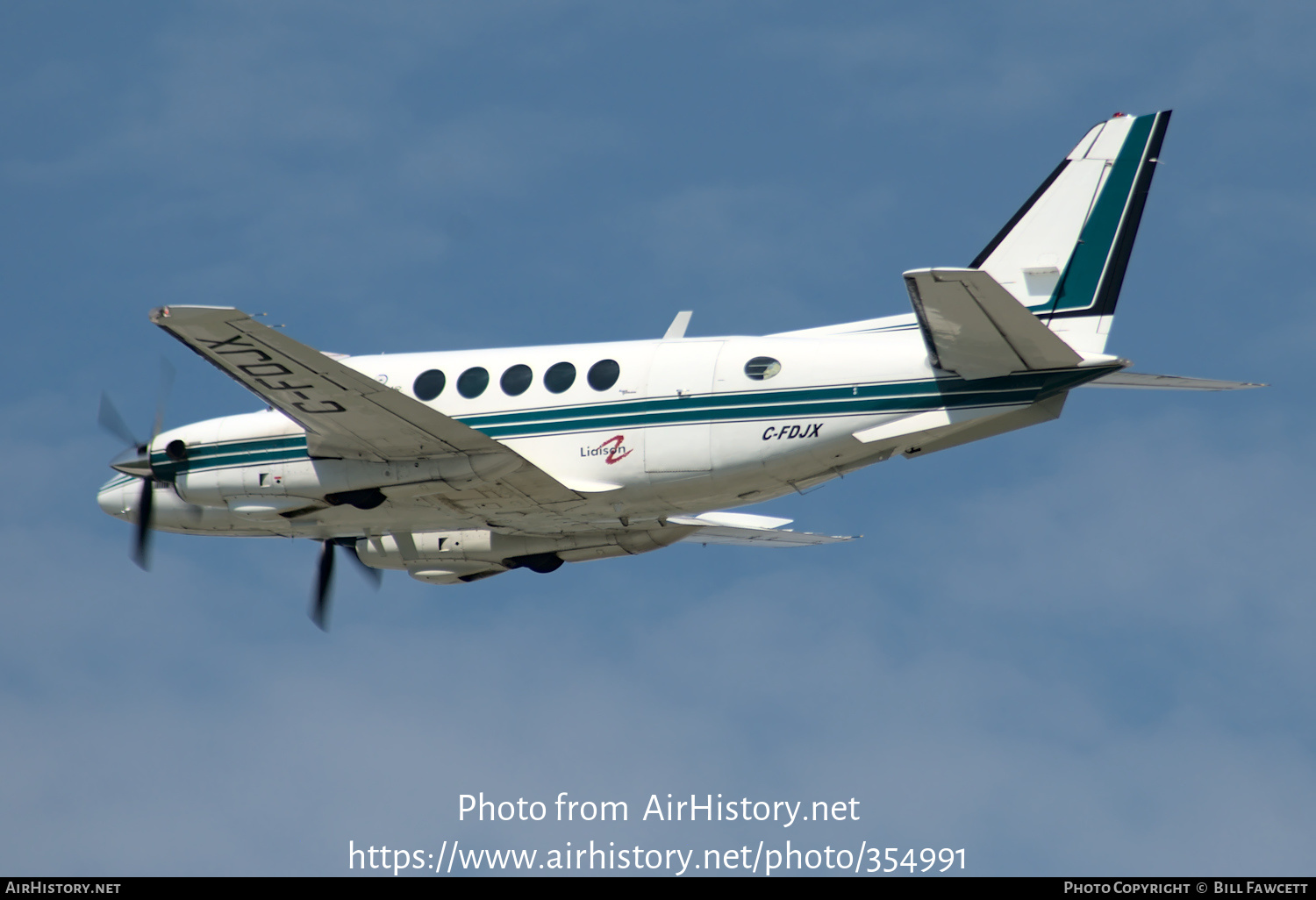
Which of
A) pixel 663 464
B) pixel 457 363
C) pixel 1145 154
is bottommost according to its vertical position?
pixel 663 464

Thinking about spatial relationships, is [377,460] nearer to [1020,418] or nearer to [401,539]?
[401,539]

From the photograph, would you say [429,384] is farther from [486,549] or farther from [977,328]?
[977,328]

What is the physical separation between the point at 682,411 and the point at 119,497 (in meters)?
12.4

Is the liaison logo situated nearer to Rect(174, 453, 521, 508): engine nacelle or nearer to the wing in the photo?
the wing

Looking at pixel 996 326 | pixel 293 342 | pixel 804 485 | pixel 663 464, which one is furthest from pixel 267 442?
pixel 996 326

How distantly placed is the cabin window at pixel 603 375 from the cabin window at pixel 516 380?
3.90ft

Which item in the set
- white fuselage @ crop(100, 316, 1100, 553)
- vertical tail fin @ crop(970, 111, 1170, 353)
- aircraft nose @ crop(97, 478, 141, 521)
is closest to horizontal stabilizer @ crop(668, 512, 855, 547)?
white fuselage @ crop(100, 316, 1100, 553)

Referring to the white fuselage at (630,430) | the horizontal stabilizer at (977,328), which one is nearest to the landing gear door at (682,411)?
the white fuselage at (630,430)

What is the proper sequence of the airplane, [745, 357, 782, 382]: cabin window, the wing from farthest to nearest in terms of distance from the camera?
1. [745, 357, 782, 382]: cabin window
2. the airplane
3. the wing

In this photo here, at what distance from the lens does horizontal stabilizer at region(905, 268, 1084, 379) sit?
22.4 m

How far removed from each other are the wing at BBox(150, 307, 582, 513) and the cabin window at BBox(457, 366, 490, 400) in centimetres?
154

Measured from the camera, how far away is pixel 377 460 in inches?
1073

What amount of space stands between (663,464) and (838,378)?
135 inches

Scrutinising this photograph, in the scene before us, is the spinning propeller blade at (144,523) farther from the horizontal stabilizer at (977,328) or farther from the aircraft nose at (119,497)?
the horizontal stabilizer at (977,328)
